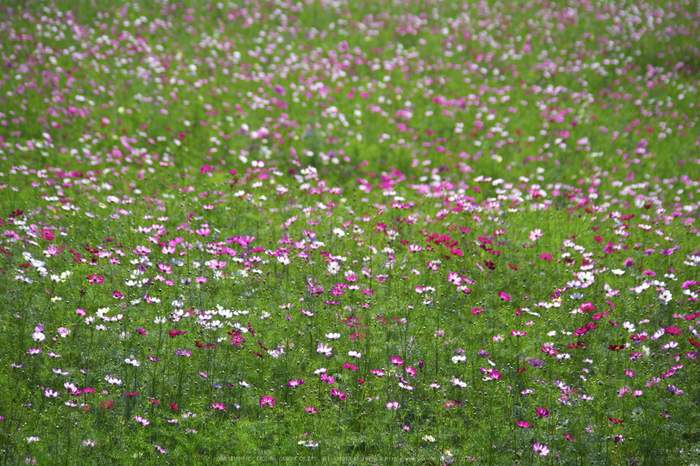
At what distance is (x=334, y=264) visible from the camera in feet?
15.5

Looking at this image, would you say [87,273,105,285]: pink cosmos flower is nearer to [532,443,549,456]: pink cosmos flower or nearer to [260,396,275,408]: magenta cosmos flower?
[260,396,275,408]: magenta cosmos flower

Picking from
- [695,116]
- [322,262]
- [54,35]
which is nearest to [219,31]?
[54,35]

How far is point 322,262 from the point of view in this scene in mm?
4949

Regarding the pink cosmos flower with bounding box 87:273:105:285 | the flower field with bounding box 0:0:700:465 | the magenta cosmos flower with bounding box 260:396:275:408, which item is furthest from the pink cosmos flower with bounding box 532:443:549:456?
the pink cosmos flower with bounding box 87:273:105:285

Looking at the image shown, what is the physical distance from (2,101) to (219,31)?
19.8 ft

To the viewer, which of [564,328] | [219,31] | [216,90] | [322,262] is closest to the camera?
[564,328]

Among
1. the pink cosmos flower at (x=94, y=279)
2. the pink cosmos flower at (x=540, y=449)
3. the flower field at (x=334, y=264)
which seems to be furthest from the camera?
the pink cosmos flower at (x=94, y=279)

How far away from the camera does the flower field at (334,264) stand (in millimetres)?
3203

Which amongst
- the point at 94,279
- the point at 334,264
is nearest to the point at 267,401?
the point at 334,264

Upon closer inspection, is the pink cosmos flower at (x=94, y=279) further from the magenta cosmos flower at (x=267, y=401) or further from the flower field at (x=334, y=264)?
the magenta cosmos flower at (x=267, y=401)

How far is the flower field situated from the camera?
10.5ft

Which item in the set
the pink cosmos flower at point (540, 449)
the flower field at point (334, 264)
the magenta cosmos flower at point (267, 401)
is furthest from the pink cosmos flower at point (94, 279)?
the pink cosmos flower at point (540, 449)

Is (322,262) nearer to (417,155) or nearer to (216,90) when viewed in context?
(417,155)

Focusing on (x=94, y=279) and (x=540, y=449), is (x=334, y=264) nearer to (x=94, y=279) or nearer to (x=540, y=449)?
(x=94, y=279)
